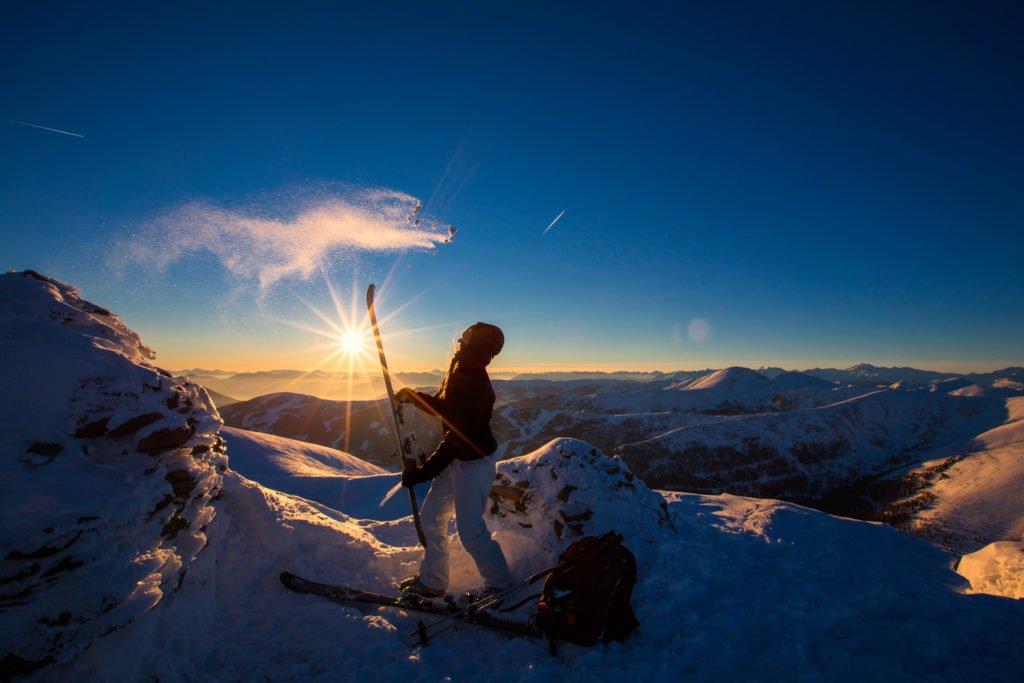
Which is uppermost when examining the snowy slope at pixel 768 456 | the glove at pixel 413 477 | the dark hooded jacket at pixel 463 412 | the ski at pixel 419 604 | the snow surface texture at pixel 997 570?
the dark hooded jacket at pixel 463 412

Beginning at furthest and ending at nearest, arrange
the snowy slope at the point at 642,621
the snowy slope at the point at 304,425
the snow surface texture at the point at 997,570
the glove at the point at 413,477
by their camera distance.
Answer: the snowy slope at the point at 304,425 < the snow surface texture at the point at 997,570 < the glove at the point at 413,477 < the snowy slope at the point at 642,621

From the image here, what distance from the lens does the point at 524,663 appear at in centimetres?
474

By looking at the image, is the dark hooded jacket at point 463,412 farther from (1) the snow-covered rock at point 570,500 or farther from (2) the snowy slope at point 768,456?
(2) the snowy slope at point 768,456

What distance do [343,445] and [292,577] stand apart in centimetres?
19605

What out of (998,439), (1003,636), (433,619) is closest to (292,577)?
(433,619)

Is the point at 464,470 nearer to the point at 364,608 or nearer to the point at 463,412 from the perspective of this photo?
the point at 463,412

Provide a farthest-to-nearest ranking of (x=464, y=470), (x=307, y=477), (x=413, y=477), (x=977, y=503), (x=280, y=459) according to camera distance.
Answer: (x=977, y=503)
(x=280, y=459)
(x=307, y=477)
(x=413, y=477)
(x=464, y=470)

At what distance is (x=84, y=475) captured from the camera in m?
4.35

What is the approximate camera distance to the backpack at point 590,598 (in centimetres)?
491

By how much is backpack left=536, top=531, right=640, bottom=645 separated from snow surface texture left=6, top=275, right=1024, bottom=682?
21 centimetres

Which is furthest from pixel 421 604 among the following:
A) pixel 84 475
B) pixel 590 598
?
pixel 84 475

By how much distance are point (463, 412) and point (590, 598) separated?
306 centimetres

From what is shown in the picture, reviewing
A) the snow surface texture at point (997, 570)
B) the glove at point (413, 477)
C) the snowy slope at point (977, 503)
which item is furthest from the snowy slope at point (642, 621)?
the snowy slope at point (977, 503)

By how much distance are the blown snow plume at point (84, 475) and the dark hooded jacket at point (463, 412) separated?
10.6ft
